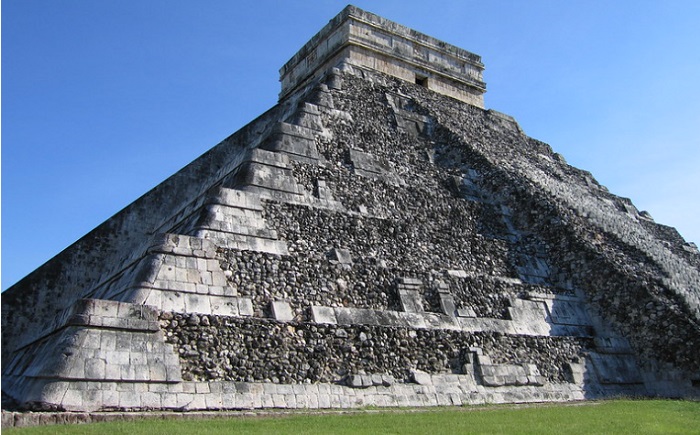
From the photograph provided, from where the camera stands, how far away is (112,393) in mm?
7926

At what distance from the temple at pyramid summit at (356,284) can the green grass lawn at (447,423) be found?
0.75m

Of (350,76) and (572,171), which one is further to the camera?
(572,171)

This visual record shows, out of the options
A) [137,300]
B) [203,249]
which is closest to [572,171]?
[203,249]

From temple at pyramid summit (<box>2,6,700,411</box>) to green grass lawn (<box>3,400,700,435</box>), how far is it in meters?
0.75

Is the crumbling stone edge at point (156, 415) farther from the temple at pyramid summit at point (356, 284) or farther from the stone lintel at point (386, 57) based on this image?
the stone lintel at point (386, 57)

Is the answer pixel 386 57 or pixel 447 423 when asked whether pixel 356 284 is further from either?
pixel 386 57

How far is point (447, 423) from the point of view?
8055 millimetres

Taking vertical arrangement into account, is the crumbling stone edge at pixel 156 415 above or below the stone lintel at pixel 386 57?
below

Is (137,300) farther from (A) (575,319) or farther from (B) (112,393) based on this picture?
(A) (575,319)

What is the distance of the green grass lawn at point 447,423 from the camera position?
278 inches

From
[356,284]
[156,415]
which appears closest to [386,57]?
[356,284]

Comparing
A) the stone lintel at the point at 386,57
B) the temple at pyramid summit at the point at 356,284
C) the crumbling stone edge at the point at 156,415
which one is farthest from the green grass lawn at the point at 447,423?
the stone lintel at the point at 386,57

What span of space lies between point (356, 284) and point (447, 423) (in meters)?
3.39

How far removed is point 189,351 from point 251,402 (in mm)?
1012
